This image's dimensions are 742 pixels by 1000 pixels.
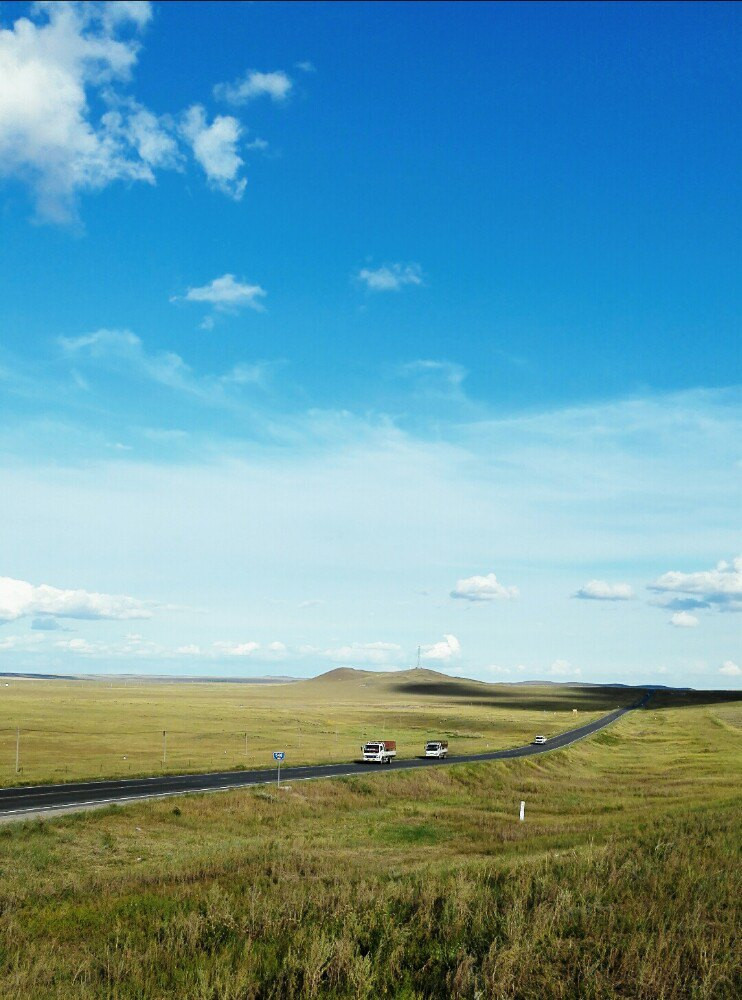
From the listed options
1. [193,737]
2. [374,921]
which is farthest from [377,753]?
[374,921]

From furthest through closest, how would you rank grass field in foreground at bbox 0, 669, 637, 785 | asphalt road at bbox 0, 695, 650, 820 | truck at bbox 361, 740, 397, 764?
truck at bbox 361, 740, 397, 764, grass field in foreground at bbox 0, 669, 637, 785, asphalt road at bbox 0, 695, 650, 820

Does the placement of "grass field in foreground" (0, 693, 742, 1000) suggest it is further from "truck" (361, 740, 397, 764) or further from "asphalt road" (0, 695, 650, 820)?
"truck" (361, 740, 397, 764)

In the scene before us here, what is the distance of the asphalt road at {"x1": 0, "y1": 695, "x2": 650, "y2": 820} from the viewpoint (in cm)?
3822

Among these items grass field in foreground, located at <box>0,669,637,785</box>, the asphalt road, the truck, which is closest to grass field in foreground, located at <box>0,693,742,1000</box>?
the asphalt road

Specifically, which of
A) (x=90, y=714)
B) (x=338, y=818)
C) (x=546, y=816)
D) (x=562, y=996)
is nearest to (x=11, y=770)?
(x=338, y=818)

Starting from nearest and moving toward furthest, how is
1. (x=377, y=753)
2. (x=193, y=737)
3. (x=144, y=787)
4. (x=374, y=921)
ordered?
(x=374, y=921) < (x=144, y=787) < (x=377, y=753) < (x=193, y=737)

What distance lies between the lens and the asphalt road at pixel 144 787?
3822cm

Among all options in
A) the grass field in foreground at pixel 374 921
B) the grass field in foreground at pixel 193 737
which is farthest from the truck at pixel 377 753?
the grass field in foreground at pixel 374 921

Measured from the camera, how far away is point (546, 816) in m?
41.3

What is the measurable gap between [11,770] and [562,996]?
52.1 meters

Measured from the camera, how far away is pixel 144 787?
151 feet

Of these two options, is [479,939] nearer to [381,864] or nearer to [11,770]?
[381,864]

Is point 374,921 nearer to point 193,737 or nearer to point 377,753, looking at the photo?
point 377,753

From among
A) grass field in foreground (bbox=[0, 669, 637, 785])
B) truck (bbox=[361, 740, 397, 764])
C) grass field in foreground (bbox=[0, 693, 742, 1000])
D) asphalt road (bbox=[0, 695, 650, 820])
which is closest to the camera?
grass field in foreground (bbox=[0, 693, 742, 1000])
